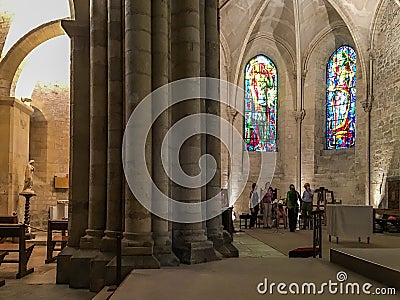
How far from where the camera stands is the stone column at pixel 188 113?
6988 millimetres

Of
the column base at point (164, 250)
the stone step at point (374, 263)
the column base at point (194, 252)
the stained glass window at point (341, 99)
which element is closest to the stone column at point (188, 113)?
the column base at point (194, 252)

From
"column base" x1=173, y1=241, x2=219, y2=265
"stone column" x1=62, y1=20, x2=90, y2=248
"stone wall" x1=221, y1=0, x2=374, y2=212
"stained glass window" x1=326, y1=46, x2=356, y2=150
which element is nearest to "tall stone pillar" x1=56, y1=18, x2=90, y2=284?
"stone column" x1=62, y1=20, x2=90, y2=248

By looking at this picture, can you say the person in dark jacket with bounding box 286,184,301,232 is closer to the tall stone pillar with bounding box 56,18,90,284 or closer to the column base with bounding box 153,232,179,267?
the tall stone pillar with bounding box 56,18,90,284

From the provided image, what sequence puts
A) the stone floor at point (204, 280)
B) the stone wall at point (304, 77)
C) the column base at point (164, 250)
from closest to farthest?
1. the stone floor at point (204, 280)
2. the column base at point (164, 250)
3. the stone wall at point (304, 77)

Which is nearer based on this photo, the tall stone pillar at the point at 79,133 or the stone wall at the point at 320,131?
the tall stone pillar at the point at 79,133

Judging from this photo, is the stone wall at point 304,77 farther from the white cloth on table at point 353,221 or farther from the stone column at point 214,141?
the stone column at point 214,141

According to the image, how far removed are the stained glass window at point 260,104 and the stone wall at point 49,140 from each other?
7.52m

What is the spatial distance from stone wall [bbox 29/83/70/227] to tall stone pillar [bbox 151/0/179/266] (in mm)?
12051

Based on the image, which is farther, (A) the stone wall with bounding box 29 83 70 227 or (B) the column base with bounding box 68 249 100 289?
(A) the stone wall with bounding box 29 83 70 227

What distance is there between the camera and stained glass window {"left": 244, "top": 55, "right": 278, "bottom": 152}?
22.0m

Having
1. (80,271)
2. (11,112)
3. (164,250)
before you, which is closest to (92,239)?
(80,271)

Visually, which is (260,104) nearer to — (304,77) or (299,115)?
(299,115)

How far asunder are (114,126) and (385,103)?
44.5ft

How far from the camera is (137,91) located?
648 cm
